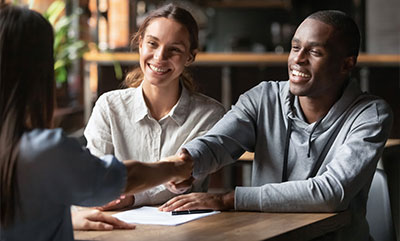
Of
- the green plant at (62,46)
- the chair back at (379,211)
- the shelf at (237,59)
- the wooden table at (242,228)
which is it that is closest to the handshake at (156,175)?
the wooden table at (242,228)

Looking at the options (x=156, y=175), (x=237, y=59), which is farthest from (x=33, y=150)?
(x=237, y=59)

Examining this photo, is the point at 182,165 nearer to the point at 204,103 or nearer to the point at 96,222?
the point at 96,222

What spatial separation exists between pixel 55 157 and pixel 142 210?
689 millimetres

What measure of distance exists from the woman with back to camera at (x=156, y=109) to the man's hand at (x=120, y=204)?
276mm

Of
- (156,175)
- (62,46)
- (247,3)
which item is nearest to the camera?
(156,175)

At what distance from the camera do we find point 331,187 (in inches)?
78.5

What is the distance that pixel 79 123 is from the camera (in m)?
6.58

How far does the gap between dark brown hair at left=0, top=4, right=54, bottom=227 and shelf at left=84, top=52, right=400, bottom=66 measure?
455 cm

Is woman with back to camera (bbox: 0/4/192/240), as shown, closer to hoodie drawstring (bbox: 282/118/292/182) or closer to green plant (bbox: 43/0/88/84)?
hoodie drawstring (bbox: 282/118/292/182)

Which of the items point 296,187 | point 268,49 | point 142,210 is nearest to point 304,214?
point 296,187

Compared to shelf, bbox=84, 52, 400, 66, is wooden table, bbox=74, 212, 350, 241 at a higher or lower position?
higher

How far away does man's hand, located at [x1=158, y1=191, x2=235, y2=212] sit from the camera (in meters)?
2.00

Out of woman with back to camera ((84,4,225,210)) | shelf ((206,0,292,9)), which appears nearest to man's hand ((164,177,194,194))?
woman with back to camera ((84,4,225,210))

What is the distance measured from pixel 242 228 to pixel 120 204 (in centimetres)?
44
